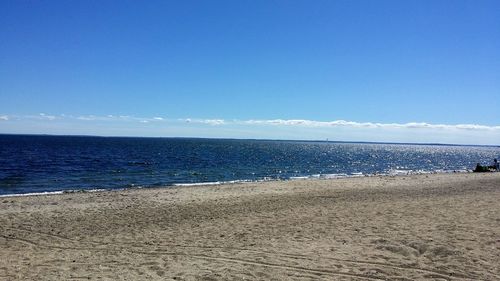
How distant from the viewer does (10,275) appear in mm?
8586

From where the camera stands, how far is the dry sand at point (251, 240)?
8.78m

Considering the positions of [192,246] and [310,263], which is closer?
[310,263]

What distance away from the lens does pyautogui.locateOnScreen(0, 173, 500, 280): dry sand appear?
346 inches

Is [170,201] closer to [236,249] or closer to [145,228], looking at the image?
[145,228]

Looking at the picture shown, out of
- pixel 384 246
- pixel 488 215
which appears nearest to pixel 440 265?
pixel 384 246

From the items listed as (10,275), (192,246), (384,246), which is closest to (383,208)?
(384,246)

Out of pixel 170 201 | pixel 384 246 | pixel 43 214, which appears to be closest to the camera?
pixel 384 246

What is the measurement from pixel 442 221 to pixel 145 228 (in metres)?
9.95

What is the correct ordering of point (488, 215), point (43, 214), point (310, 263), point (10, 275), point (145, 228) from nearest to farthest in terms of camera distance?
1. point (10, 275)
2. point (310, 263)
3. point (145, 228)
4. point (488, 215)
5. point (43, 214)

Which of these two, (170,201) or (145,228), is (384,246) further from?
(170,201)

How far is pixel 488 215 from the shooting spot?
1471cm

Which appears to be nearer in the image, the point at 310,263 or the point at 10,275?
the point at 10,275

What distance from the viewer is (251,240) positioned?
11555 millimetres

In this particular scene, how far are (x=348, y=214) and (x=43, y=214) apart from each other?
11867mm
